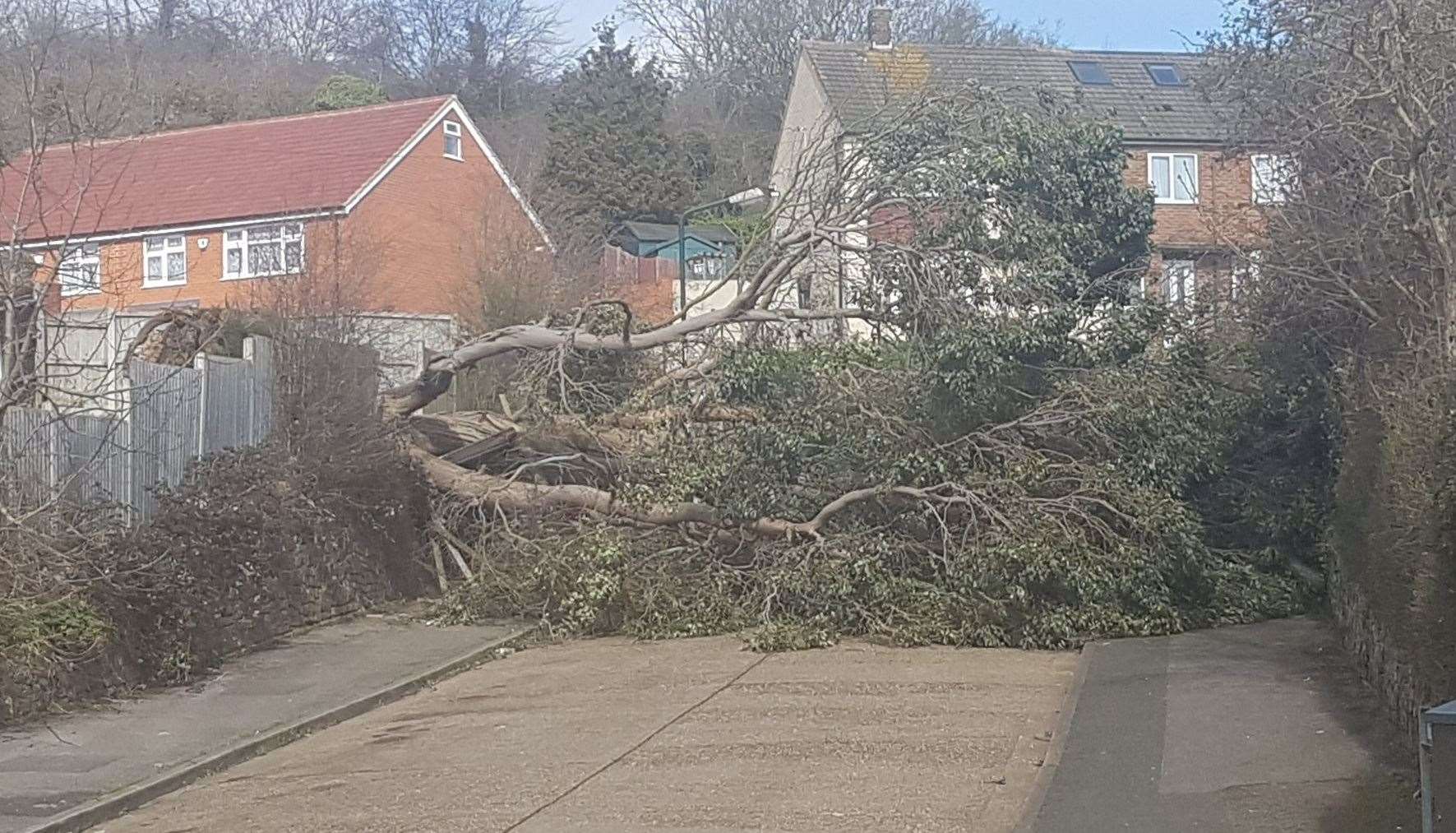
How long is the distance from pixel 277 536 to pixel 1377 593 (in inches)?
414

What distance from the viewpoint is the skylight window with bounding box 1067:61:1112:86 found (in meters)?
40.2

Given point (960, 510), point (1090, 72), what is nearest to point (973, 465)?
point (960, 510)

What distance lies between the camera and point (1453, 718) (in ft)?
16.3

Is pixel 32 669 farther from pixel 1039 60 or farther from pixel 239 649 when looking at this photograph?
pixel 1039 60

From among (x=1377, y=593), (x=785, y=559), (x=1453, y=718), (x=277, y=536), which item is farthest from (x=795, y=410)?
(x=1453, y=718)

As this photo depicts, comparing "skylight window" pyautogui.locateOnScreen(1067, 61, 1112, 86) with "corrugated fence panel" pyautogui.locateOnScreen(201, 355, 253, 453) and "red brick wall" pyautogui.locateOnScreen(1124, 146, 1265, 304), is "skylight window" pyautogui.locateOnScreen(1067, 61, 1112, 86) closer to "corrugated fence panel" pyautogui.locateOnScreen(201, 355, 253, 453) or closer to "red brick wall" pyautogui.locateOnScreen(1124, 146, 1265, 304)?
"red brick wall" pyautogui.locateOnScreen(1124, 146, 1265, 304)

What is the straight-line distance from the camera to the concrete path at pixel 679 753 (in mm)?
8984

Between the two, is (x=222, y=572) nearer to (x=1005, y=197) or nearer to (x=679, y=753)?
(x=679, y=753)

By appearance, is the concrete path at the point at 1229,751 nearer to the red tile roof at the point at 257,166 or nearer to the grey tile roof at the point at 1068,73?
the grey tile roof at the point at 1068,73

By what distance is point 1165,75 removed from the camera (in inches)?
1629

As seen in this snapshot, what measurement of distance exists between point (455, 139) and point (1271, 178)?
2843 cm

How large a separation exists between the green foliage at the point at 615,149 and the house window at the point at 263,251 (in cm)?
1090

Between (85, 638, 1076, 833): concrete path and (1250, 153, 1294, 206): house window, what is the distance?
5.00m

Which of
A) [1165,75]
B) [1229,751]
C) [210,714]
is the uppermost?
[1165,75]
